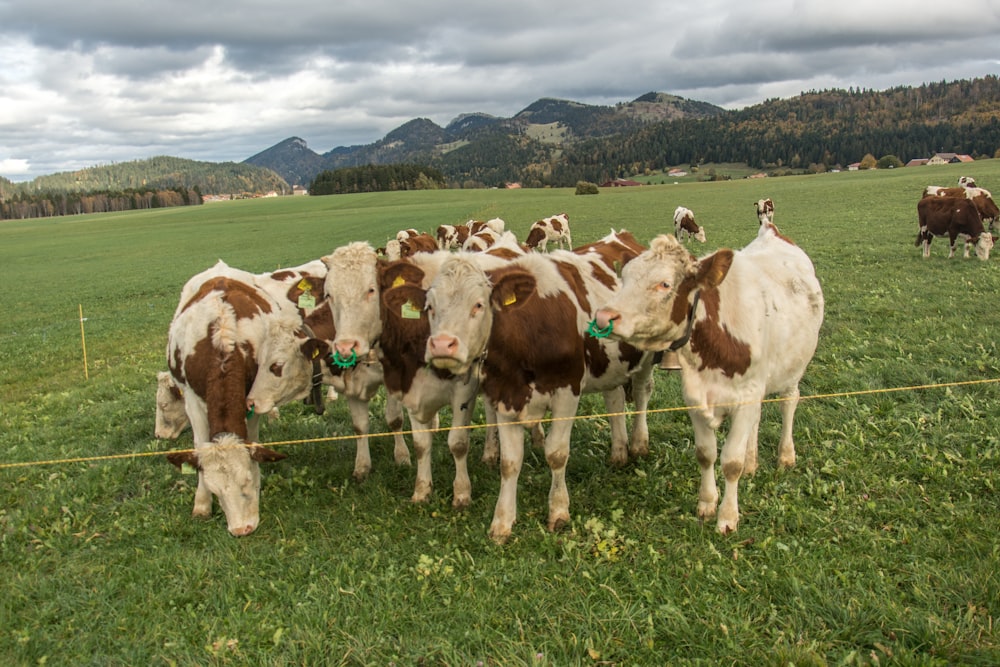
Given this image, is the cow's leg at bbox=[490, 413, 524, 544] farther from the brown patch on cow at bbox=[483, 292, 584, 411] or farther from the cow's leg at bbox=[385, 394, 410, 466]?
the cow's leg at bbox=[385, 394, 410, 466]

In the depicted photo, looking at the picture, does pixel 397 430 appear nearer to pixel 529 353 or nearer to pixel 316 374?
pixel 316 374

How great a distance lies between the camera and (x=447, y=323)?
5.31 meters

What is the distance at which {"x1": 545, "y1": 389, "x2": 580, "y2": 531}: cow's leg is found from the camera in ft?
19.2

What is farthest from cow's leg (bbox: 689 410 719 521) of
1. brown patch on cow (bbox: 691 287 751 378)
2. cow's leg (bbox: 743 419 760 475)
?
cow's leg (bbox: 743 419 760 475)

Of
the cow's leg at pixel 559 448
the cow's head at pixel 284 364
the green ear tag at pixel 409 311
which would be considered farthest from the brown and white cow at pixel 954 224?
the cow's head at pixel 284 364

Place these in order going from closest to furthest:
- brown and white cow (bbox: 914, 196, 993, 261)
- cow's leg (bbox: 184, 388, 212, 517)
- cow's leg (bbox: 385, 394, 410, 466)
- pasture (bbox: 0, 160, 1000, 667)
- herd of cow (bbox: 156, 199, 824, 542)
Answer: pasture (bbox: 0, 160, 1000, 667) → herd of cow (bbox: 156, 199, 824, 542) → cow's leg (bbox: 184, 388, 212, 517) → cow's leg (bbox: 385, 394, 410, 466) → brown and white cow (bbox: 914, 196, 993, 261)

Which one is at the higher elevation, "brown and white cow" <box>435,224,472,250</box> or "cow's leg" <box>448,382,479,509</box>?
"brown and white cow" <box>435,224,472,250</box>

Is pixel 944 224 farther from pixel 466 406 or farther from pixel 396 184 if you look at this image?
pixel 396 184

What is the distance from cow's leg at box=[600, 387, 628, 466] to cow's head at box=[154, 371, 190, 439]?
5976mm

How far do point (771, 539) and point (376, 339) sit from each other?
4.16 m

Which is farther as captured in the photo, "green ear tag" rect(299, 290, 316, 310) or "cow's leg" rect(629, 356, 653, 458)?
"cow's leg" rect(629, 356, 653, 458)

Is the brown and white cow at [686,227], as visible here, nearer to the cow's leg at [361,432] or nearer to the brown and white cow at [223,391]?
the cow's leg at [361,432]

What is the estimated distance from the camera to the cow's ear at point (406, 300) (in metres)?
5.85

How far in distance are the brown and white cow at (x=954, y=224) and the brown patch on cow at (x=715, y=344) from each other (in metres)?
16.7
